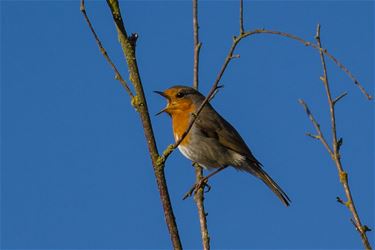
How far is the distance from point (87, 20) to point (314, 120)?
120 centimetres

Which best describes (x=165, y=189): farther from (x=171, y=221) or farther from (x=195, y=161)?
(x=195, y=161)

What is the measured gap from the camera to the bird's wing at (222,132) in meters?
6.70

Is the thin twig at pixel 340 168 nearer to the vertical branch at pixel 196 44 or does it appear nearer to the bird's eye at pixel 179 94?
the vertical branch at pixel 196 44

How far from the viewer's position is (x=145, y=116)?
2.62 metres

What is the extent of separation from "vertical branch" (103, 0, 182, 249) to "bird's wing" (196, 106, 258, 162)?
13.2 ft

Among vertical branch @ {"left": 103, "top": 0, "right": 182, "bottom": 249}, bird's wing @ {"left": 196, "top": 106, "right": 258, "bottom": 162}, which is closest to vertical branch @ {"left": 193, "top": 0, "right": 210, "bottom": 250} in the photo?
vertical branch @ {"left": 103, "top": 0, "right": 182, "bottom": 249}

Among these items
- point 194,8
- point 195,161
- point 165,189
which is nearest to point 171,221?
point 165,189

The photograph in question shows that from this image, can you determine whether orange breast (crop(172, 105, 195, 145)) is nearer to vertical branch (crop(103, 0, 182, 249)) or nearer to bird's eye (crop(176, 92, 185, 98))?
bird's eye (crop(176, 92, 185, 98))

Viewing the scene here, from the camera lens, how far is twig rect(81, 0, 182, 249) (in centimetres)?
257

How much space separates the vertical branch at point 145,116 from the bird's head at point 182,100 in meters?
3.80

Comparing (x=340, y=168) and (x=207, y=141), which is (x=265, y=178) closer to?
(x=207, y=141)

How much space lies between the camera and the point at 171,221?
8.53ft

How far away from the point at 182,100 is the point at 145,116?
156 inches

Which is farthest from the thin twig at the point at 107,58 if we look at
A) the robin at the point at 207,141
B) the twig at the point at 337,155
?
the robin at the point at 207,141
